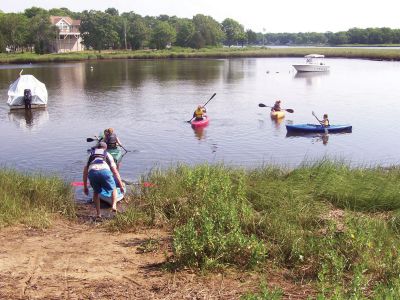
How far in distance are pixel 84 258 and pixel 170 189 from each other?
326 centimetres

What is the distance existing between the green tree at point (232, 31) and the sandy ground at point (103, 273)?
170839mm

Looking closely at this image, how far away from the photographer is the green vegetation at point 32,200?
9.62 meters

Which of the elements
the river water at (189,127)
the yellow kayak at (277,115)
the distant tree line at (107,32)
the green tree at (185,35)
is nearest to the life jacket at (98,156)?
the river water at (189,127)

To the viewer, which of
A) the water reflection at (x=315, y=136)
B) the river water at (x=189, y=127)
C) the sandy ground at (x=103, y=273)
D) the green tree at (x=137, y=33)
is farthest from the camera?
the green tree at (x=137, y=33)

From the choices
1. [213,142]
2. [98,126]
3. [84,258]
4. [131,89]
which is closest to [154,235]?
[84,258]

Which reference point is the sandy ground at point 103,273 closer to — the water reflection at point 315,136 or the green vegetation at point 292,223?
the green vegetation at point 292,223

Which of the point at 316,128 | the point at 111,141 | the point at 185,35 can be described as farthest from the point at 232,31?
the point at 111,141

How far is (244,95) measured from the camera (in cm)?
4522

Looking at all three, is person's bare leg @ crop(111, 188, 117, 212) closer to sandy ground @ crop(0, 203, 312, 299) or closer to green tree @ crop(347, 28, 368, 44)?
sandy ground @ crop(0, 203, 312, 299)

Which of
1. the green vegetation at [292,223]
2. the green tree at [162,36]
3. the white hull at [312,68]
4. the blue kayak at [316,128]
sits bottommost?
the blue kayak at [316,128]

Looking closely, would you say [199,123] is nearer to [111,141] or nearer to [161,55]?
[111,141]

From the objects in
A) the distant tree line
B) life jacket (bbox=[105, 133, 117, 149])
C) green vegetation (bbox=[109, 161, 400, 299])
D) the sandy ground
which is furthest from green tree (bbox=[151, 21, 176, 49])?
the sandy ground

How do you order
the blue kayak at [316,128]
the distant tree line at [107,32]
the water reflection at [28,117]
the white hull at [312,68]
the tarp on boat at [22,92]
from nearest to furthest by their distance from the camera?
the blue kayak at [316,128] < the water reflection at [28,117] < the tarp on boat at [22,92] < the white hull at [312,68] < the distant tree line at [107,32]

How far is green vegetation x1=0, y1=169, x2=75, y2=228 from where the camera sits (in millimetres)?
9625
